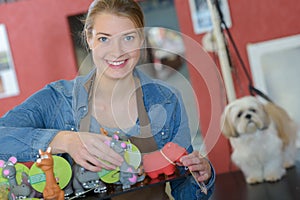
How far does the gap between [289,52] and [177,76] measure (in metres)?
1.54

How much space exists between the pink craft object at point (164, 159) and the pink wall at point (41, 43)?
4.90ft

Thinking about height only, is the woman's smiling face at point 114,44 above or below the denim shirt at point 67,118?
above

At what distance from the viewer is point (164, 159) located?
782mm

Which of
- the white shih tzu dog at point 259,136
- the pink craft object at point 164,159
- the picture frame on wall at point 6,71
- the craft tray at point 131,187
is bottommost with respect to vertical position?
the white shih tzu dog at point 259,136

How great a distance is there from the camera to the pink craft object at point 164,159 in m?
0.78

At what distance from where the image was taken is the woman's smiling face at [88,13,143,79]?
2.52 ft

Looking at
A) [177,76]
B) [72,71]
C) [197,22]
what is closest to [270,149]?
[197,22]

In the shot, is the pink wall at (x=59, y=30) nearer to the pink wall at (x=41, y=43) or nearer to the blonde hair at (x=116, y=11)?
the pink wall at (x=41, y=43)

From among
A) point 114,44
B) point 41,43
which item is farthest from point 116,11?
point 41,43

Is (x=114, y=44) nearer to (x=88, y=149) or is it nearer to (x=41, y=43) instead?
(x=88, y=149)

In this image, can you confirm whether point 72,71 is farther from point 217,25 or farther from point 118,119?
point 118,119

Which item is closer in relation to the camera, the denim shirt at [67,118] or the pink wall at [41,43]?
the denim shirt at [67,118]

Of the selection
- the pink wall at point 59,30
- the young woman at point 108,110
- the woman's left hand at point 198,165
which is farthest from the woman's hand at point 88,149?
the pink wall at point 59,30

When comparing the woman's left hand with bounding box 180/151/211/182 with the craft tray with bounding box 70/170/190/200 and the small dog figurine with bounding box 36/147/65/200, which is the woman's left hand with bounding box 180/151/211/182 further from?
the small dog figurine with bounding box 36/147/65/200
